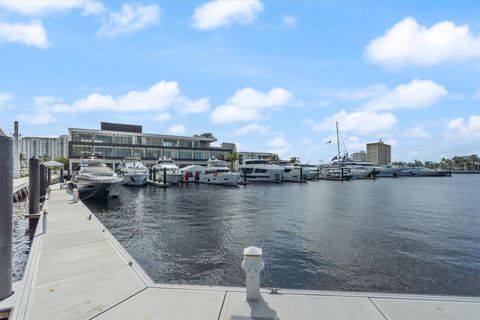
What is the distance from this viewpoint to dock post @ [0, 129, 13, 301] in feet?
21.2

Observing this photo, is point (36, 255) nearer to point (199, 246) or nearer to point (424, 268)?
point (199, 246)

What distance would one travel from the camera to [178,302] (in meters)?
6.00

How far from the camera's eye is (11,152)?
687 cm

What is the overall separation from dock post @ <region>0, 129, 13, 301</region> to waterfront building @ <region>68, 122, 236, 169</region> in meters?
82.7

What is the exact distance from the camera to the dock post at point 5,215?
6.46m

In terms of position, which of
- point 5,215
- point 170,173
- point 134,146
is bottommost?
point 170,173

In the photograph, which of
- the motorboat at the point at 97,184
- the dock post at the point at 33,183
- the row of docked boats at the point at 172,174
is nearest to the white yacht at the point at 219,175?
the row of docked boats at the point at 172,174

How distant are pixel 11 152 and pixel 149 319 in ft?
15.1

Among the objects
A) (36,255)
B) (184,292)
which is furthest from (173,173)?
(184,292)

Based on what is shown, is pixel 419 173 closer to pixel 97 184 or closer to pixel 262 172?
pixel 262 172

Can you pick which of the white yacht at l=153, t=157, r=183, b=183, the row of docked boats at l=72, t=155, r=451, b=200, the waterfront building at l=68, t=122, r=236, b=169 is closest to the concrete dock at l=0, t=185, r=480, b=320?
the row of docked boats at l=72, t=155, r=451, b=200

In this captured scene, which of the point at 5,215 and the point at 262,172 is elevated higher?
the point at 5,215

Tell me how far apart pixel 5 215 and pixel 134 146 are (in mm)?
92356

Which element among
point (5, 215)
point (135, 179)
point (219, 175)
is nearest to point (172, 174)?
point (135, 179)
